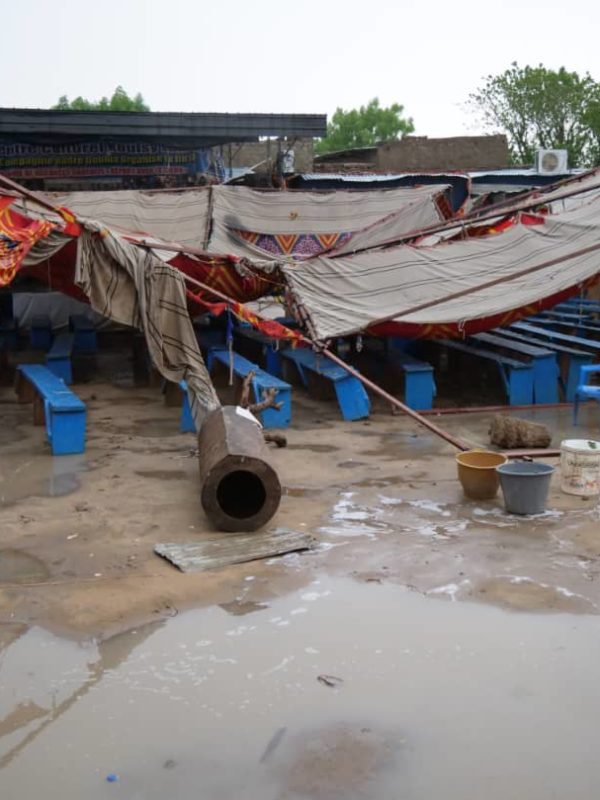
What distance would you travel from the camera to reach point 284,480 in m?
7.93

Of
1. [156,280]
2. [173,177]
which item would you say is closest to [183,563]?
[156,280]

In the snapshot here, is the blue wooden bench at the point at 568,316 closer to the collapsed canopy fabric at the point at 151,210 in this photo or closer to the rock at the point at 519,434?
the collapsed canopy fabric at the point at 151,210

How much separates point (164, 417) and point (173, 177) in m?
8.92

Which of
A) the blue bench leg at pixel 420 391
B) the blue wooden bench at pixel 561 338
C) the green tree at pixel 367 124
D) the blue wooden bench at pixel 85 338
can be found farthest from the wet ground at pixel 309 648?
the green tree at pixel 367 124

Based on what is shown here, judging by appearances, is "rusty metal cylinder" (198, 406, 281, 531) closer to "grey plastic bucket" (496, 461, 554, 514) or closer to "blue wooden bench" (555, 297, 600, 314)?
"grey plastic bucket" (496, 461, 554, 514)

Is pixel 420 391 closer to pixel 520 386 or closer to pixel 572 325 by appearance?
pixel 520 386

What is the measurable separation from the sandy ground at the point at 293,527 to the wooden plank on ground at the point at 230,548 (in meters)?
0.10

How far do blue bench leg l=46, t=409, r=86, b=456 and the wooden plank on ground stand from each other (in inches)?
114

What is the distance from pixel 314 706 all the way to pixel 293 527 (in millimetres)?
2532

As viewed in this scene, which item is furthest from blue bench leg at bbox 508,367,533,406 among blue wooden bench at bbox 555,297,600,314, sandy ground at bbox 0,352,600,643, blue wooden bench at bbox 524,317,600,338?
blue wooden bench at bbox 555,297,600,314

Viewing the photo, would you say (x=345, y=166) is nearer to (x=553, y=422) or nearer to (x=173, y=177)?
(x=173, y=177)

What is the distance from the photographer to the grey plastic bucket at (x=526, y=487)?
6660mm

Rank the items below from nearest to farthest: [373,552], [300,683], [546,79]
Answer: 1. [300,683]
2. [373,552]
3. [546,79]

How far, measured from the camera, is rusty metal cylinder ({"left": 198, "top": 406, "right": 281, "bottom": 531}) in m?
6.55
